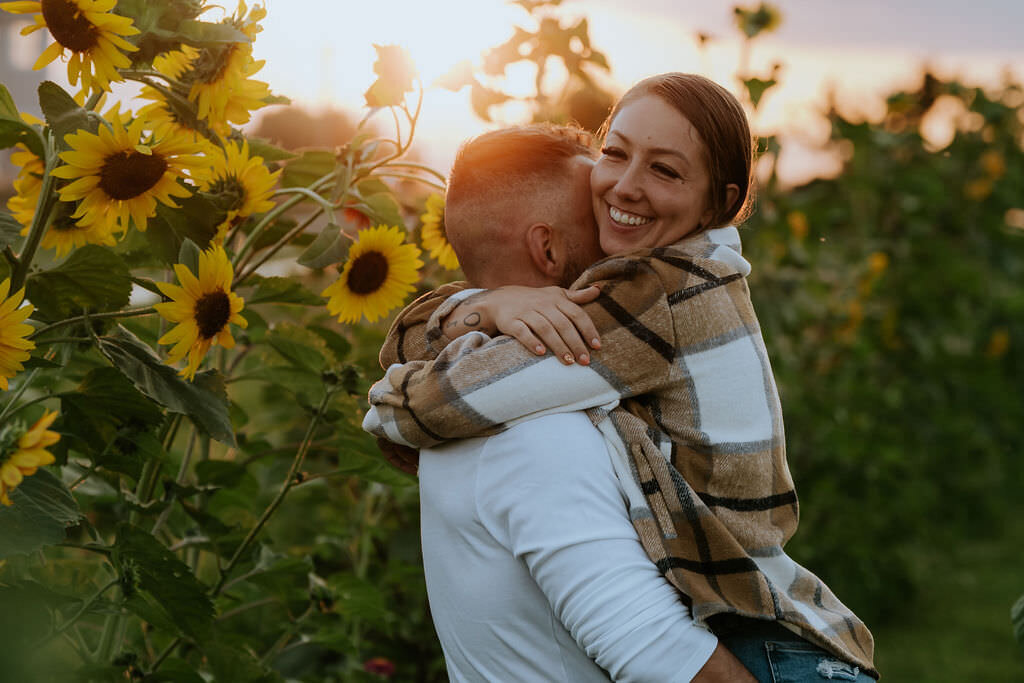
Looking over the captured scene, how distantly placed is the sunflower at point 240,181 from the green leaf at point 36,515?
0.41m

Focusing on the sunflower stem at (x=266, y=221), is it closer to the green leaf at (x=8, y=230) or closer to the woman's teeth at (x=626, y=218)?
the green leaf at (x=8, y=230)

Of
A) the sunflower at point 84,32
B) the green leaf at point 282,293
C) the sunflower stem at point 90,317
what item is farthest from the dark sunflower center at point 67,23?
the green leaf at point 282,293

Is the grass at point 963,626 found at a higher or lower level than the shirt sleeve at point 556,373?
lower

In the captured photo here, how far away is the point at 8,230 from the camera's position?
131 centimetres

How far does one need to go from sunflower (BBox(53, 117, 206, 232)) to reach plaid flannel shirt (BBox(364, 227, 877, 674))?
41cm

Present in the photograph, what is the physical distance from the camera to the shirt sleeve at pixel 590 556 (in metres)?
1.09

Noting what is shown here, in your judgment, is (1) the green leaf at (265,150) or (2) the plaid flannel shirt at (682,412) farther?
(1) the green leaf at (265,150)

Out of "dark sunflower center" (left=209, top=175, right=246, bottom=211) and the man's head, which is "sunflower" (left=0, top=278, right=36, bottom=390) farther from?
the man's head

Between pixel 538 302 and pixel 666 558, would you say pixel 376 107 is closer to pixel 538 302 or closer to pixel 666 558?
pixel 538 302

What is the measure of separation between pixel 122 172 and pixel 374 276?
0.45 m

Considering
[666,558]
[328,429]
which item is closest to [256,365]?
[328,429]

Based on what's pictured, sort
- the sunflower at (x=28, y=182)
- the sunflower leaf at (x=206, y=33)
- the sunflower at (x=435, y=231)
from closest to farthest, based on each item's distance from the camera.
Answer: the sunflower leaf at (x=206, y=33) < the sunflower at (x=28, y=182) < the sunflower at (x=435, y=231)

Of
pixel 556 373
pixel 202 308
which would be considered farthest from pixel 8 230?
pixel 556 373

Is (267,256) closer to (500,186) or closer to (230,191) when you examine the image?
(230,191)
